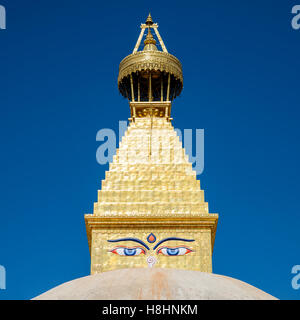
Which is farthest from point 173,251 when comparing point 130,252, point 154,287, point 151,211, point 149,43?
point 149,43

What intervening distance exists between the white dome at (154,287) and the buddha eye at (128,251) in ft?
51.7

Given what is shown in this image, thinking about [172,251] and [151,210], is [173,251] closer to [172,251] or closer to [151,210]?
[172,251]

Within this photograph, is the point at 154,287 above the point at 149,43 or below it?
below

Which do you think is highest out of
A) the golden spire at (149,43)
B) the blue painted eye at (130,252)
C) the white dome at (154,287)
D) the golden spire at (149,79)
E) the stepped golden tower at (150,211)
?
the golden spire at (149,43)

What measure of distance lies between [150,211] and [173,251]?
2487 mm

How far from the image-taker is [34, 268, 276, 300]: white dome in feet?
26.0

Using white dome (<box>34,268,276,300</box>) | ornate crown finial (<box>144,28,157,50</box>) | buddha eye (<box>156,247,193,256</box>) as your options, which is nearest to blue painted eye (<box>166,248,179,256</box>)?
buddha eye (<box>156,247,193,256</box>)

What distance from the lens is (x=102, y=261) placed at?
2447cm

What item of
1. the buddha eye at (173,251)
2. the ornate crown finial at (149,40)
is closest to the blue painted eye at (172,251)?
the buddha eye at (173,251)

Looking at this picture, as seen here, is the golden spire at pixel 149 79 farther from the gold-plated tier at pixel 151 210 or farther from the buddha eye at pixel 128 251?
the buddha eye at pixel 128 251

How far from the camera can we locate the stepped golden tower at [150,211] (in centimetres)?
2464

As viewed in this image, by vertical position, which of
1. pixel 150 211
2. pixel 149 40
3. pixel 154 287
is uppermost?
pixel 149 40

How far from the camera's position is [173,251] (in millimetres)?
24797
